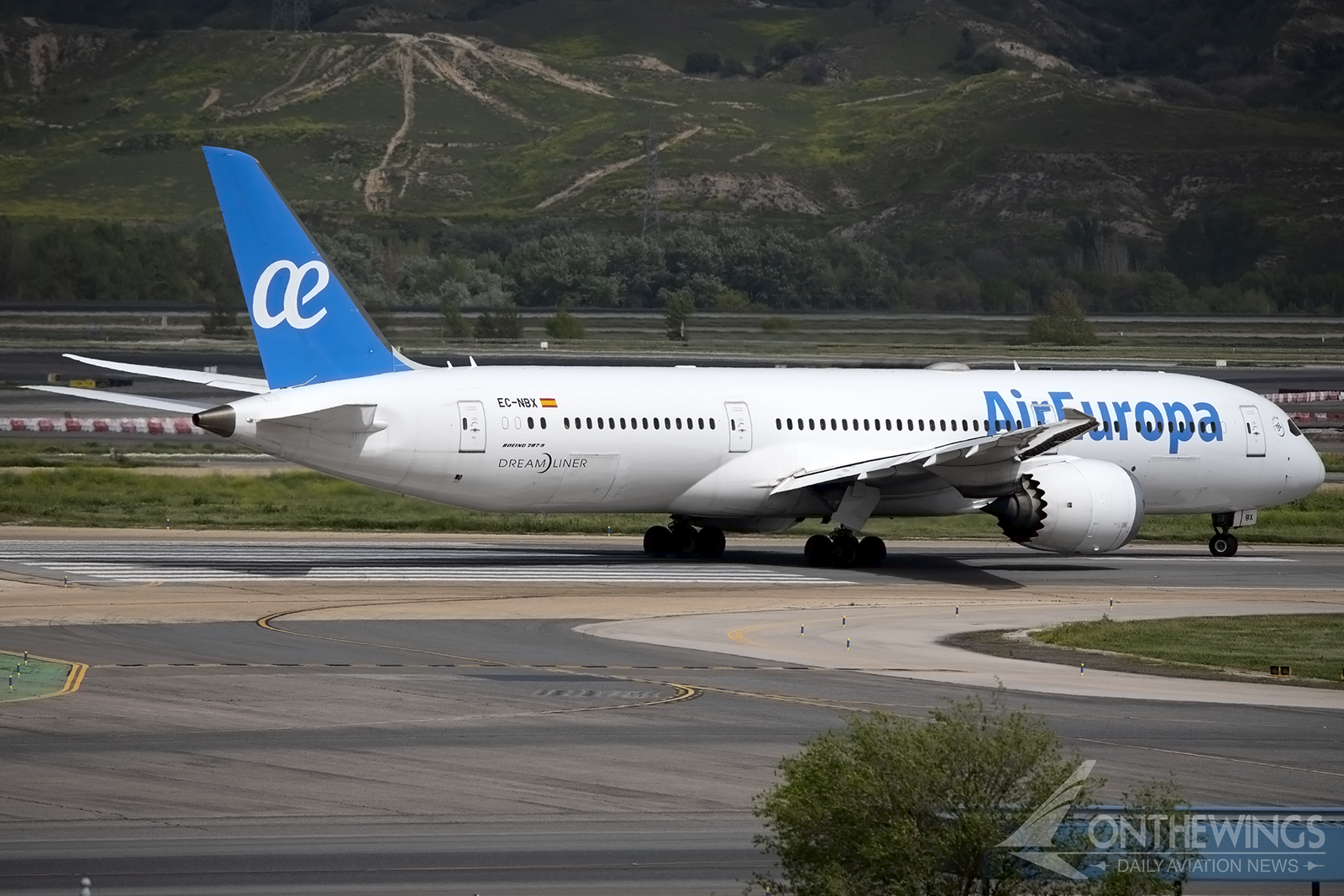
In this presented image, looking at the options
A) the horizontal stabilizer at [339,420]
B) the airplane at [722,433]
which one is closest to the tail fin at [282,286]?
the airplane at [722,433]

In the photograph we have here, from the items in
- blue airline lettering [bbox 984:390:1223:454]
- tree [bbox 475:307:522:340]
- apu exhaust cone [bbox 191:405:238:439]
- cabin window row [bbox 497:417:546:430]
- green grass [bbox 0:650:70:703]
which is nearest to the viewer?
green grass [bbox 0:650:70:703]

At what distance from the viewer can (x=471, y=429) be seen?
3662 cm

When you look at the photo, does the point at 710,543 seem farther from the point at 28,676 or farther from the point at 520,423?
the point at 28,676

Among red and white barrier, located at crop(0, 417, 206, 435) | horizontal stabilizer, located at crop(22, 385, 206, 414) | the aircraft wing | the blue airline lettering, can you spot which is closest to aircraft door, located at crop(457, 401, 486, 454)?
horizontal stabilizer, located at crop(22, 385, 206, 414)

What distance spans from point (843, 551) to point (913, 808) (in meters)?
28.4

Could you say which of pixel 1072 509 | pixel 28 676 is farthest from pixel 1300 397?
pixel 28 676

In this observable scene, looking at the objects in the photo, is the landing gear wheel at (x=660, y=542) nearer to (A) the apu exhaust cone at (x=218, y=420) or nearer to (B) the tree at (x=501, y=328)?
(A) the apu exhaust cone at (x=218, y=420)


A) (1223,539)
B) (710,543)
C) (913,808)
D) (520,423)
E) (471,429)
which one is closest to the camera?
(913,808)

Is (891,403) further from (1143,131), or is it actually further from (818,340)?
(1143,131)

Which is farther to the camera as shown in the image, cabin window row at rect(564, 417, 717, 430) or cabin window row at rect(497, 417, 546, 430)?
cabin window row at rect(564, 417, 717, 430)

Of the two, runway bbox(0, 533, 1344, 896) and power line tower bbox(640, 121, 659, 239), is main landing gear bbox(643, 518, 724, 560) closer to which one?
runway bbox(0, 533, 1344, 896)

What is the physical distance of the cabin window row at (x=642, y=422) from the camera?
3791 centimetres

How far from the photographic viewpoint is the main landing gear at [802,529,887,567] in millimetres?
40375

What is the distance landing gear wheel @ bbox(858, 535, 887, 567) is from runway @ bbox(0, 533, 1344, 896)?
3076mm
